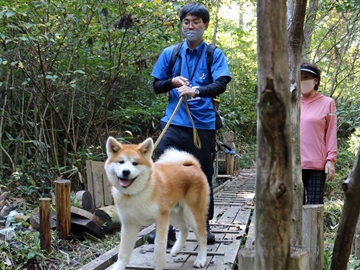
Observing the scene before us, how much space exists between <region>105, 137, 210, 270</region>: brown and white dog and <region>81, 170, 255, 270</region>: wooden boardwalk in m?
0.23

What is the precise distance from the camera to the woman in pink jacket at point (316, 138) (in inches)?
152

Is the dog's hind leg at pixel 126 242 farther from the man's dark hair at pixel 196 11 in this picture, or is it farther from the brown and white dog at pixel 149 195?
the man's dark hair at pixel 196 11

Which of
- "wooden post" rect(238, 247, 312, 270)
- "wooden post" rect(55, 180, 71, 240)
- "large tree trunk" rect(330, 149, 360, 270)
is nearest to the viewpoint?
"large tree trunk" rect(330, 149, 360, 270)

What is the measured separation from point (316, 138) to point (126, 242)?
199 cm

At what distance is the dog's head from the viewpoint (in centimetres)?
317

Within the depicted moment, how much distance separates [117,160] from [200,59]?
1.41m

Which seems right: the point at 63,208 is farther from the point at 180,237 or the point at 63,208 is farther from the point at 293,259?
the point at 293,259

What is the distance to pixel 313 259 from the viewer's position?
315 centimetres

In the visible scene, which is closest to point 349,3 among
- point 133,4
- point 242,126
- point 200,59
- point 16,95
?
point 200,59

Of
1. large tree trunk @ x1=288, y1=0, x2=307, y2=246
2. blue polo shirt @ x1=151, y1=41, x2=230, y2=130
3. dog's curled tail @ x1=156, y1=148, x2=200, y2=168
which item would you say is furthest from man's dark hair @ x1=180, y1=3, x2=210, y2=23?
dog's curled tail @ x1=156, y1=148, x2=200, y2=168

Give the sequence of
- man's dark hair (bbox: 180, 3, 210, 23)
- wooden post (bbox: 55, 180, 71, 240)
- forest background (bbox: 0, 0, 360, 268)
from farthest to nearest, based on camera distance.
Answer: forest background (bbox: 0, 0, 360, 268)
wooden post (bbox: 55, 180, 71, 240)
man's dark hair (bbox: 180, 3, 210, 23)

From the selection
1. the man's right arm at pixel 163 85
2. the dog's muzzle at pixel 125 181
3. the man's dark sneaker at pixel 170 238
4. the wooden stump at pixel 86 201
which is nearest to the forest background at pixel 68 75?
the wooden stump at pixel 86 201

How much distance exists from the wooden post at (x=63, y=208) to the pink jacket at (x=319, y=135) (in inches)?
104

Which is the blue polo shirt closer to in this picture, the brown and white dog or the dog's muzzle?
the brown and white dog
